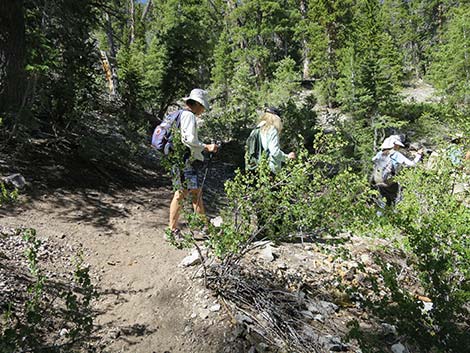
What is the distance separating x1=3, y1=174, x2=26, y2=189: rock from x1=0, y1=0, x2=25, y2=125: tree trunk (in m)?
2.90

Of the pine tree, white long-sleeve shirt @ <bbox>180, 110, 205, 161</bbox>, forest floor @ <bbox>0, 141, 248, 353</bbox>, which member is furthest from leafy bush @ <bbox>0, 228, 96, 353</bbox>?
the pine tree

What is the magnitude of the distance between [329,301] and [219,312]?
1.27m

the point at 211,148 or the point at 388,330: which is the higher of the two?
the point at 211,148

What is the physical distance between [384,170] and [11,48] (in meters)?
5.41

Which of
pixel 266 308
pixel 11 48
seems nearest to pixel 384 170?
pixel 266 308

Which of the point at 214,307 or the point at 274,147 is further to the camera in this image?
the point at 274,147

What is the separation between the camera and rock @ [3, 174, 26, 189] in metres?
4.95

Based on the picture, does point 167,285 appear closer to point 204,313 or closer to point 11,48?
point 204,313

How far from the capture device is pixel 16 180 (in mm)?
5066

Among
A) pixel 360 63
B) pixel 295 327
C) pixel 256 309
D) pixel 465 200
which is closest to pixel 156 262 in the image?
pixel 256 309

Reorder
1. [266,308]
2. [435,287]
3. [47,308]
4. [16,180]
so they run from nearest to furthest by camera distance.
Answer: [435,287], [47,308], [266,308], [16,180]

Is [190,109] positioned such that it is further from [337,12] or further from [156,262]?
[337,12]

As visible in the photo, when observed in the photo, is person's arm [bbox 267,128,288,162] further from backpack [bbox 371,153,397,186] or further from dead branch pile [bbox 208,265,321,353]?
backpack [bbox 371,153,397,186]

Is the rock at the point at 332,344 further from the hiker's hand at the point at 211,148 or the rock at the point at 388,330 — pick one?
the hiker's hand at the point at 211,148
